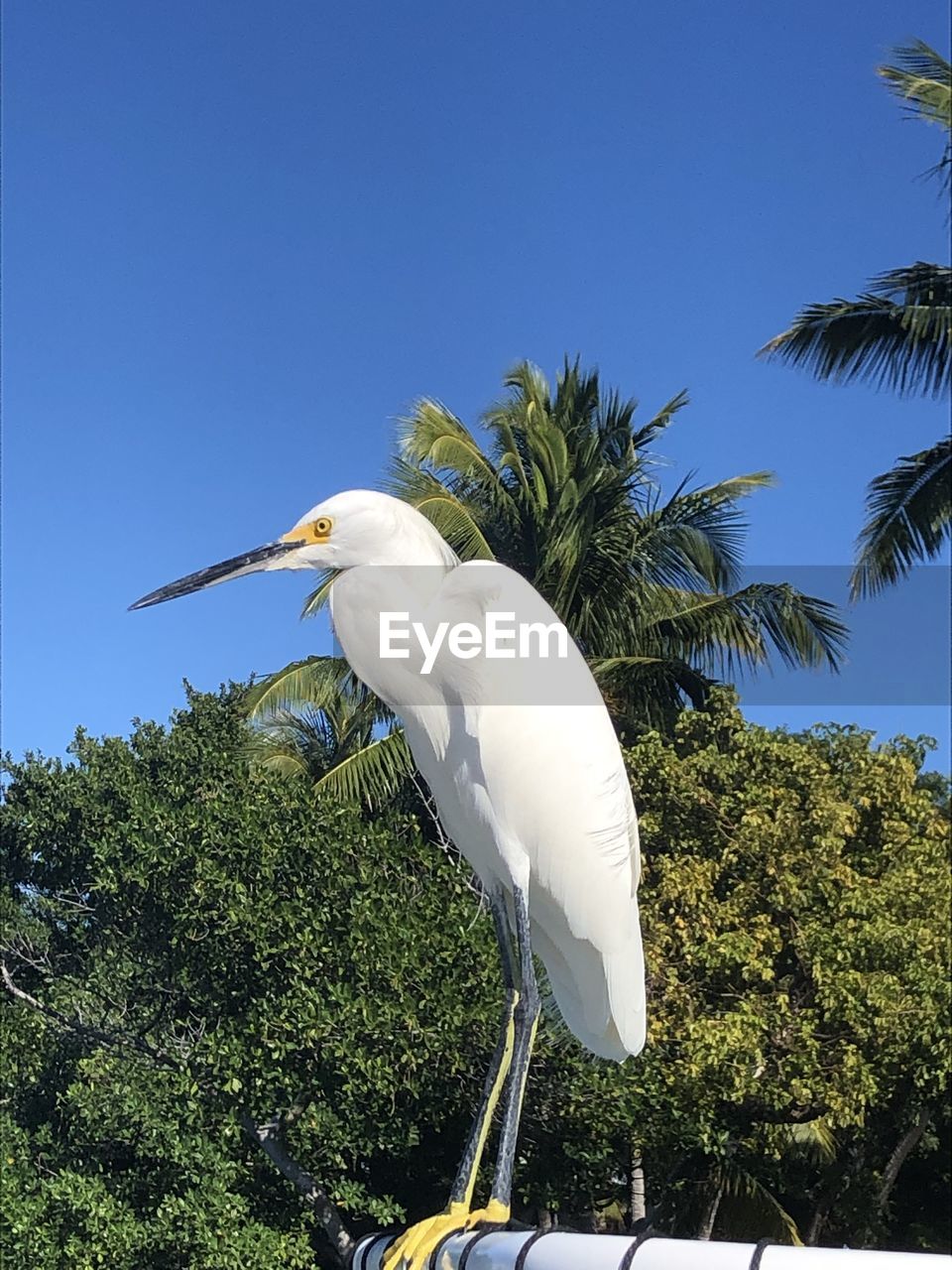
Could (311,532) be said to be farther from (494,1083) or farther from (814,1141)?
(814,1141)

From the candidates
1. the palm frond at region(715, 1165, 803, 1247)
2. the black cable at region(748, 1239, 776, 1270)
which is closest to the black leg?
the black cable at region(748, 1239, 776, 1270)

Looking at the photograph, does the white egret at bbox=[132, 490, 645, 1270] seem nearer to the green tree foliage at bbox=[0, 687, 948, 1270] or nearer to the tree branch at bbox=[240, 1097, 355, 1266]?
the green tree foliage at bbox=[0, 687, 948, 1270]

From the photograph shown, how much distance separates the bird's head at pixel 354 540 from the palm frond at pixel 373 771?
6.71 meters

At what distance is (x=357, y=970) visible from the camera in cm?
680

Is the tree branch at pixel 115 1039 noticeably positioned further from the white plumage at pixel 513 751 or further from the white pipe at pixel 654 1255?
the white plumage at pixel 513 751

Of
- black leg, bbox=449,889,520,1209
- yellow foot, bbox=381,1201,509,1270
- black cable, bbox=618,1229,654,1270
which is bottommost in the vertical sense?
yellow foot, bbox=381,1201,509,1270

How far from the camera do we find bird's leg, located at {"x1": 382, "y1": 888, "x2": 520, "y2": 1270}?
246 cm

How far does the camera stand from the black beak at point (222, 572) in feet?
9.39

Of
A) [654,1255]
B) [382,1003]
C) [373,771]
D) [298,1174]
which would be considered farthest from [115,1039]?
[654,1255]

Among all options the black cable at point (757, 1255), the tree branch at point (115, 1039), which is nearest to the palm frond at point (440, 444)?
the tree branch at point (115, 1039)

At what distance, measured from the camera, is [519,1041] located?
8.84 ft

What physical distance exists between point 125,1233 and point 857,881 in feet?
16.1

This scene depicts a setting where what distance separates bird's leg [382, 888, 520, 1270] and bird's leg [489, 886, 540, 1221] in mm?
18

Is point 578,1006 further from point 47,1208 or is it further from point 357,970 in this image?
point 47,1208
